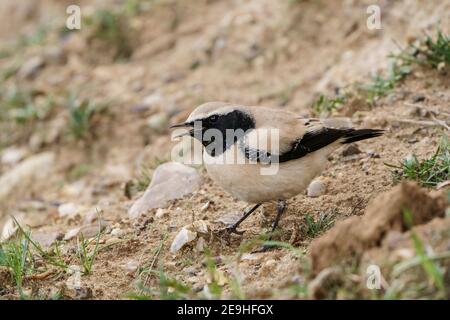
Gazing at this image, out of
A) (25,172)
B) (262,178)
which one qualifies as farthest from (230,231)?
(25,172)

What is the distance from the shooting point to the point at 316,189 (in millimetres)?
5660

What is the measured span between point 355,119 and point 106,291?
309cm

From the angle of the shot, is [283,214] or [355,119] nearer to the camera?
[283,214]

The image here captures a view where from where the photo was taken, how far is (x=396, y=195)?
146 inches

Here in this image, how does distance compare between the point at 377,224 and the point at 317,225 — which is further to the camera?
the point at 317,225

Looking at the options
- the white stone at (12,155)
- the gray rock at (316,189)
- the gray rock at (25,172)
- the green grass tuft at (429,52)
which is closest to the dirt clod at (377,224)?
the gray rock at (316,189)

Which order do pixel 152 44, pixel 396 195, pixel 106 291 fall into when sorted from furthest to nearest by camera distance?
pixel 152 44, pixel 106 291, pixel 396 195

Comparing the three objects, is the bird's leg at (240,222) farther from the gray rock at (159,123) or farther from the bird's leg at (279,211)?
the gray rock at (159,123)

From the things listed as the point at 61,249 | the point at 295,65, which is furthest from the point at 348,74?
the point at 61,249

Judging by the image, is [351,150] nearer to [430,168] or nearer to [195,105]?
[430,168]

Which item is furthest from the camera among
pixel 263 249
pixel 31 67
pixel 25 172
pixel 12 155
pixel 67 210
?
pixel 31 67

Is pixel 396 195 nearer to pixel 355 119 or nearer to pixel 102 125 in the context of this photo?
pixel 355 119

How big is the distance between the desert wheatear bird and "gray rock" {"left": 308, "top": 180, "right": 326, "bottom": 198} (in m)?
0.44

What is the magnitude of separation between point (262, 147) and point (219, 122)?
1.42 ft
